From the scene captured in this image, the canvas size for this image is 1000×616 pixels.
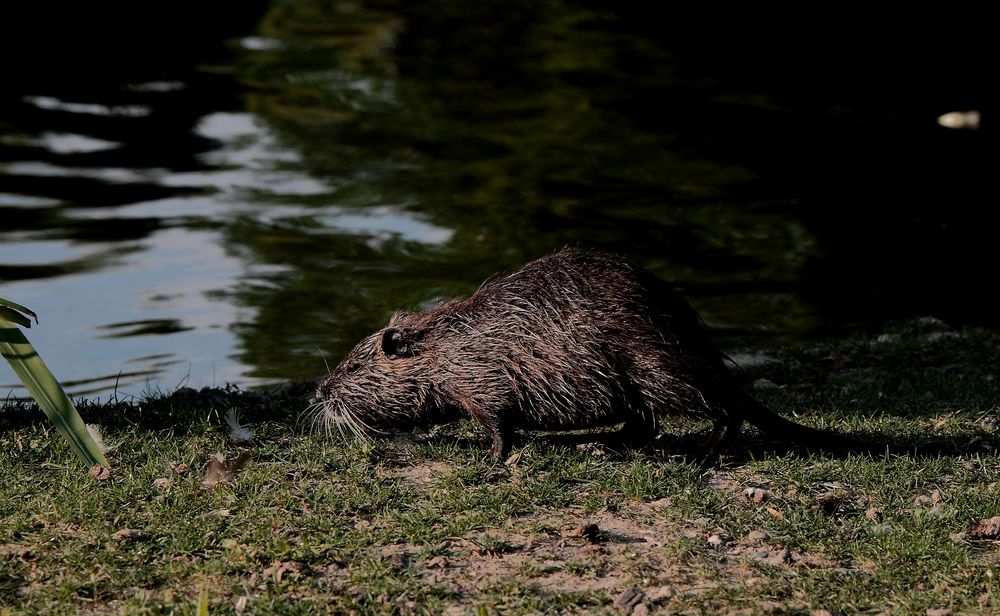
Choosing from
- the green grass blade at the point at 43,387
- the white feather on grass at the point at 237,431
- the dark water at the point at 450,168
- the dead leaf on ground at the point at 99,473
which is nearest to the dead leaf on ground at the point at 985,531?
the white feather on grass at the point at 237,431

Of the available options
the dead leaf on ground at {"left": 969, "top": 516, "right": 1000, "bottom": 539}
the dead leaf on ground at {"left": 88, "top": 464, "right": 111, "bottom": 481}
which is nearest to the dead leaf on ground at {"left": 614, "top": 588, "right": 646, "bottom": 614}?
the dead leaf on ground at {"left": 969, "top": 516, "right": 1000, "bottom": 539}

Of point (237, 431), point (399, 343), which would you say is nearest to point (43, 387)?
point (237, 431)

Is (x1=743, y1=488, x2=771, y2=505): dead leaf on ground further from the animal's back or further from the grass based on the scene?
the animal's back

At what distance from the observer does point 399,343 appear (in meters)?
5.91

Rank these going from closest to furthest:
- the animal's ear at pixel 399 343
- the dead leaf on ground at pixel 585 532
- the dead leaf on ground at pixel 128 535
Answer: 1. the dead leaf on ground at pixel 128 535
2. the dead leaf on ground at pixel 585 532
3. the animal's ear at pixel 399 343

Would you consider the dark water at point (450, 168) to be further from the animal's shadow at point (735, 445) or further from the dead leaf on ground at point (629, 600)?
the dead leaf on ground at point (629, 600)

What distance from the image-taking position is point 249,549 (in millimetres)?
4512

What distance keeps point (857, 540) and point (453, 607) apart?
1663 mm

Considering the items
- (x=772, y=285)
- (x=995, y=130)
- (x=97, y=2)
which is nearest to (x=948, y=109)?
(x=995, y=130)

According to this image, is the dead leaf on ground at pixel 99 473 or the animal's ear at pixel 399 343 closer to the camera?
the dead leaf on ground at pixel 99 473

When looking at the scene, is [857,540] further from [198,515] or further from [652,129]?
[652,129]

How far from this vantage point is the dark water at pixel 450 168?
9953mm

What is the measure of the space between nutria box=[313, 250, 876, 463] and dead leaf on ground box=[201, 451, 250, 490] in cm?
64

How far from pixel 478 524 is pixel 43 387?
5.68 feet
